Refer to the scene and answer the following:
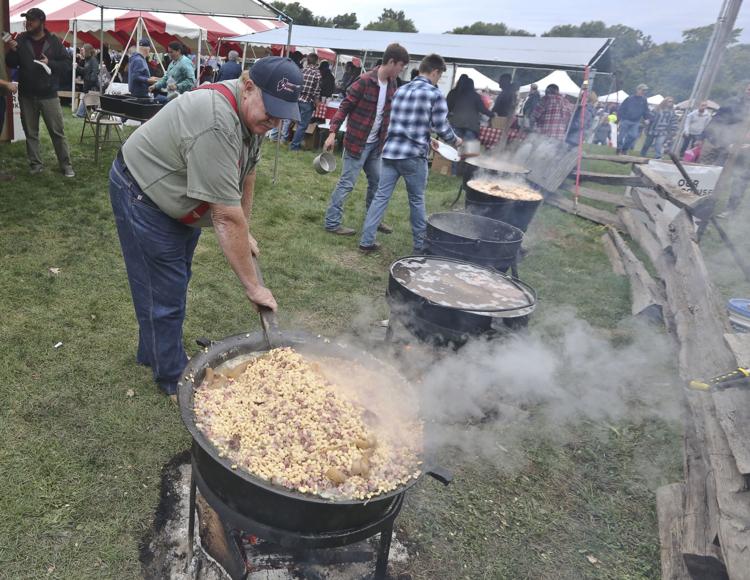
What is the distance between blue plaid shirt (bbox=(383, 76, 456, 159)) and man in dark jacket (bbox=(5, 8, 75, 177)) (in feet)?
18.2

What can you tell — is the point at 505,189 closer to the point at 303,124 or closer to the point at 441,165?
the point at 441,165

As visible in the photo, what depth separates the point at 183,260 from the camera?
3248 mm

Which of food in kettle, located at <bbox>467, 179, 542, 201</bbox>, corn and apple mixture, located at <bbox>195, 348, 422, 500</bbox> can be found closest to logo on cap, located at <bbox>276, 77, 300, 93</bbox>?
corn and apple mixture, located at <bbox>195, 348, 422, 500</bbox>

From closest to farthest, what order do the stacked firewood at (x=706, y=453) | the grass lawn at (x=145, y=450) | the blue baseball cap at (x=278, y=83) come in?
the blue baseball cap at (x=278, y=83), the stacked firewood at (x=706, y=453), the grass lawn at (x=145, y=450)

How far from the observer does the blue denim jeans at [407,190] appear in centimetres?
637

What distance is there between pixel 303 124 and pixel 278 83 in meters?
10.9

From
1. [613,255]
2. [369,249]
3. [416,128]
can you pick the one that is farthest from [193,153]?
[613,255]

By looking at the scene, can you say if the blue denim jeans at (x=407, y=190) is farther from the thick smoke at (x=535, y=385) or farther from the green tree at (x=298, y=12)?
the green tree at (x=298, y=12)

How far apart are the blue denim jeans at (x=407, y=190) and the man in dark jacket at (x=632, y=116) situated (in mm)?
14174

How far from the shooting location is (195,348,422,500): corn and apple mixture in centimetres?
207

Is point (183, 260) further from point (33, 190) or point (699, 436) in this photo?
point (33, 190)

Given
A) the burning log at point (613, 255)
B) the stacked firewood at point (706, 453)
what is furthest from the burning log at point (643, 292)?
the stacked firewood at point (706, 453)

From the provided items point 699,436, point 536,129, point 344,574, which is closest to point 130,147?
point 344,574

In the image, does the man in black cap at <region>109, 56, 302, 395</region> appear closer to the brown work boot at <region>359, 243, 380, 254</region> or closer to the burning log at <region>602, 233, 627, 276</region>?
the brown work boot at <region>359, 243, 380, 254</region>
